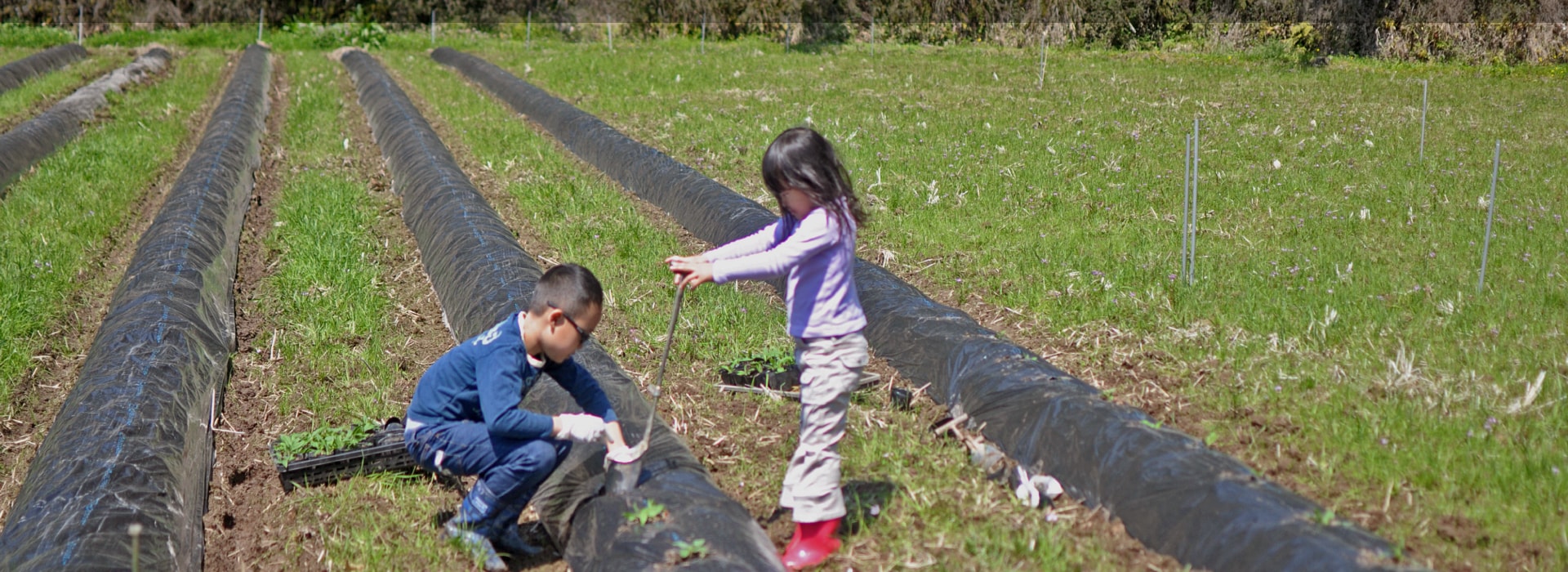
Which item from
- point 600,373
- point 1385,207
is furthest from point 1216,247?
point 600,373

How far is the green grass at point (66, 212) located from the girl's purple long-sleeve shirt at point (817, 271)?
Answer: 429cm

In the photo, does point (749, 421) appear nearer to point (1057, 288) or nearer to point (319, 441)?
point (319, 441)

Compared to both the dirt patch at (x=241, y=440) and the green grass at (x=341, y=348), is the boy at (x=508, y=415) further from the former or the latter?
the dirt patch at (x=241, y=440)

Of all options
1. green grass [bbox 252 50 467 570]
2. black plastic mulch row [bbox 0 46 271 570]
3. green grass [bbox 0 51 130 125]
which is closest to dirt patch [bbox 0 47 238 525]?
black plastic mulch row [bbox 0 46 271 570]

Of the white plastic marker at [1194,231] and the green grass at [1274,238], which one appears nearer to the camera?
the green grass at [1274,238]

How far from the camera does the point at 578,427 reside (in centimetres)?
377

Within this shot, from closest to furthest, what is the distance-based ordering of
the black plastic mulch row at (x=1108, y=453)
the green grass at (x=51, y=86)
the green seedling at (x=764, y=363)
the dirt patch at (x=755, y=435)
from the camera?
the black plastic mulch row at (x=1108, y=453)
the dirt patch at (x=755, y=435)
the green seedling at (x=764, y=363)
the green grass at (x=51, y=86)

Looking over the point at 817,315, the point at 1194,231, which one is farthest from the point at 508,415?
the point at 1194,231

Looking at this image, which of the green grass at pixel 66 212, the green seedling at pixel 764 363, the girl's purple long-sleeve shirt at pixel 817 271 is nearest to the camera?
the girl's purple long-sleeve shirt at pixel 817 271

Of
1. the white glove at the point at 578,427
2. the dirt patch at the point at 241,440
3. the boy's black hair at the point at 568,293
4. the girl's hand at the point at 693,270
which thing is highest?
the girl's hand at the point at 693,270

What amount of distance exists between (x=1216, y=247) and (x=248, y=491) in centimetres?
567

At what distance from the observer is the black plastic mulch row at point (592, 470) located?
3576 mm

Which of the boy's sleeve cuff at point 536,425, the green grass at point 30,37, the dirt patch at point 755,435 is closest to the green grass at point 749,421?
the dirt patch at point 755,435

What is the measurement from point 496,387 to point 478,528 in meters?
0.65
